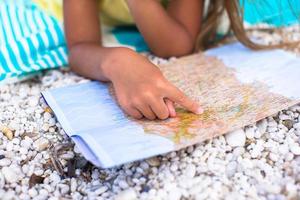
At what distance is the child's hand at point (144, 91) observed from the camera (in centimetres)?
85

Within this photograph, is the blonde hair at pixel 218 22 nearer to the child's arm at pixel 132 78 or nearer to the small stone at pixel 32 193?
the child's arm at pixel 132 78

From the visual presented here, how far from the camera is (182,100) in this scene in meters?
0.86

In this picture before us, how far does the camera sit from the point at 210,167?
808 mm

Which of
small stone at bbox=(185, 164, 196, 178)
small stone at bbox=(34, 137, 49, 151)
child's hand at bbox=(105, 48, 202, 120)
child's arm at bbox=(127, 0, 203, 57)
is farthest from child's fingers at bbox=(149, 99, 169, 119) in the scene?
child's arm at bbox=(127, 0, 203, 57)

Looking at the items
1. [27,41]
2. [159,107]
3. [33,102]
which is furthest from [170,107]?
[27,41]

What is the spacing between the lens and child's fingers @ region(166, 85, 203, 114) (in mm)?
849

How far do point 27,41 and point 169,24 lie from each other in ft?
1.17

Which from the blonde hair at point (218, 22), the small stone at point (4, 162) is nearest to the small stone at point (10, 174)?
the small stone at point (4, 162)

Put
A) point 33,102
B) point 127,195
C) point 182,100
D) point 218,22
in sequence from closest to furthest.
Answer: point 127,195 < point 182,100 < point 33,102 < point 218,22

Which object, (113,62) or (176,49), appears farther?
(176,49)

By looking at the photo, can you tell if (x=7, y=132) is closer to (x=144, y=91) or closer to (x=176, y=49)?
(x=144, y=91)

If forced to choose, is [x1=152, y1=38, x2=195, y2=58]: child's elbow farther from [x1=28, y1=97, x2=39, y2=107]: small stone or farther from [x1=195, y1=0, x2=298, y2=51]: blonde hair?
[x1=28, y1=97, x2=39, y2=107]: small stone

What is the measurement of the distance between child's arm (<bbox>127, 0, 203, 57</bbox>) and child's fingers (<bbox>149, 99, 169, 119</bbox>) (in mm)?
380

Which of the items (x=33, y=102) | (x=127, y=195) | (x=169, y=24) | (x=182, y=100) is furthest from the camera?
(x=169, y=24)
